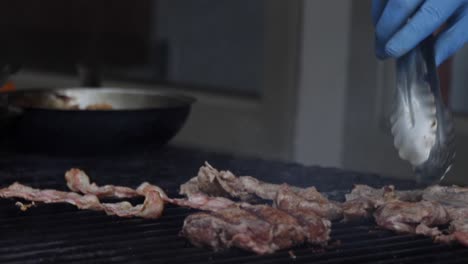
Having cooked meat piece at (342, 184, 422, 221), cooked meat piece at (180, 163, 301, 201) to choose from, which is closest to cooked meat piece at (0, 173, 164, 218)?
cooked meat piece at (180, 163, 301, 201)

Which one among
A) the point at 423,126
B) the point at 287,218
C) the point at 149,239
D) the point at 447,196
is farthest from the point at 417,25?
the point at 149,239

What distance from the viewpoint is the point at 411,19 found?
2391mm

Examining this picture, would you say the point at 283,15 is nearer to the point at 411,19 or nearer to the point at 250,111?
the point at 250,111

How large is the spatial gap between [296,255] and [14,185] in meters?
0.85

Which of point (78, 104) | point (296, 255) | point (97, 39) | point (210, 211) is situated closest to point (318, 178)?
point (210, 211)

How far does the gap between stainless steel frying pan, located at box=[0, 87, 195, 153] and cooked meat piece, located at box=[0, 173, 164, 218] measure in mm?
456

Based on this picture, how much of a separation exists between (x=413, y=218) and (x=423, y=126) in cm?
22

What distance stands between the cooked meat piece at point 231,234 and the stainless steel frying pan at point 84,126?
3.09 ft

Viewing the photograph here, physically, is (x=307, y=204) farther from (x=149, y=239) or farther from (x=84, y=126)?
(x=84, y=126)

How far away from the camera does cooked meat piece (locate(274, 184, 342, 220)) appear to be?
2.25m

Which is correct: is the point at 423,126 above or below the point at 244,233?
above

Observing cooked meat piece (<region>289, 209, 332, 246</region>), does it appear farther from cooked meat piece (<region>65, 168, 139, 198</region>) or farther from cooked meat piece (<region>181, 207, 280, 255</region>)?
cooked meat piece (<region>65, 168, 139, 198</region>)

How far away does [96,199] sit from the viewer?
7.76ft

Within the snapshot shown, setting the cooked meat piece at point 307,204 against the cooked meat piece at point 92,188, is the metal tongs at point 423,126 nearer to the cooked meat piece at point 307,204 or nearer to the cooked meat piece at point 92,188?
the cooked meat piece at point 307,204
